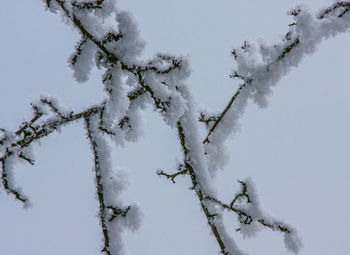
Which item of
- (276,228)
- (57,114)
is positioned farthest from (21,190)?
(276,228)

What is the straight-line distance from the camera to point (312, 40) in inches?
80.9

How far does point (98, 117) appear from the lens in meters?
2.24

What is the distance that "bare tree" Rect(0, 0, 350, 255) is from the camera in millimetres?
1854

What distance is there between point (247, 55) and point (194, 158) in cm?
76

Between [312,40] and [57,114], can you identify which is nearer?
[312,40]

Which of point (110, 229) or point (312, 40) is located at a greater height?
point (312, 40)

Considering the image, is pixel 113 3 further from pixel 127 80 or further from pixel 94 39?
pixel 127 80

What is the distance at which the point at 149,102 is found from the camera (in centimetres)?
221

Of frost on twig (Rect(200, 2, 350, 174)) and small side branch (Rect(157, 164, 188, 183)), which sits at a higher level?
frost on twig (Rect(200, 2, 350, 174))

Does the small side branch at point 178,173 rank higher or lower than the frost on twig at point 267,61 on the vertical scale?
lower

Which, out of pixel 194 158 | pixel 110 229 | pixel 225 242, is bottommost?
pixel 225 242

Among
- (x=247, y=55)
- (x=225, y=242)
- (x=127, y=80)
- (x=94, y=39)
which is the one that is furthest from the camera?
(x=247, y=55)

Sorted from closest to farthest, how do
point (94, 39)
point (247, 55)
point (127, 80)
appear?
point (94, 39), point (127, 80), point (247, 55)

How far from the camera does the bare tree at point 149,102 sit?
6.08 feet
